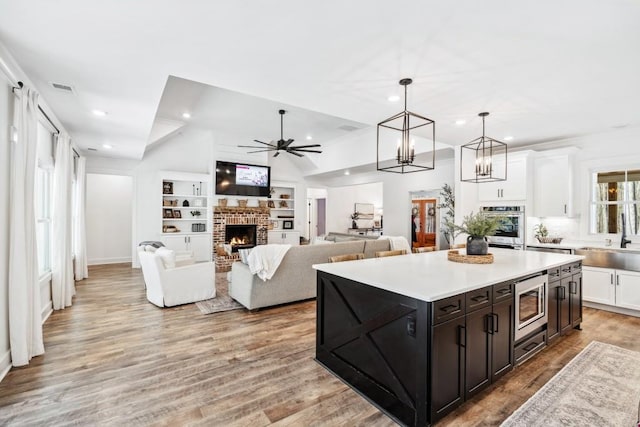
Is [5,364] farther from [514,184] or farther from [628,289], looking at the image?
[628,289]

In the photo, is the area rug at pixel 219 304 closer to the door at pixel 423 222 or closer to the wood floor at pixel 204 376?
the wood floor at pixel 204 376

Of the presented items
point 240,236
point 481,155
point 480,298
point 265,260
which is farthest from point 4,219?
point 481,155

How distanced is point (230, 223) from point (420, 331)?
6.95 metres

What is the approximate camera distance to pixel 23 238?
275 cm

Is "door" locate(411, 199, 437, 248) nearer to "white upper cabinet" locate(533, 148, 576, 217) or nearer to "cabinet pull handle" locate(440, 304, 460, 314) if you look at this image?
"white upper cabinet" locate(533, 148, 576, 217)

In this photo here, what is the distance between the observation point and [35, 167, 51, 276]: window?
4.22 meters

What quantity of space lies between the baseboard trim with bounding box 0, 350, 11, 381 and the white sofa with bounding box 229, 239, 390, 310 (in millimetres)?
2306

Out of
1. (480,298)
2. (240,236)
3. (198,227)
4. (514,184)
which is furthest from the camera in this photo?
(240,236)

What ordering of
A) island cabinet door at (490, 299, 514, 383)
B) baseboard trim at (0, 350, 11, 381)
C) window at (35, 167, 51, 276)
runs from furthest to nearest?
1. window at (35, 167, 51, 276)
2. baseboard trim at (0, 350, 11, 381)
3. island cabinet door at (490, 299, 514, 383)

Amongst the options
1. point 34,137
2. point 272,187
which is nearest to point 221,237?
point 272,187

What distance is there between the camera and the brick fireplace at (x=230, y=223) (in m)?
7.74

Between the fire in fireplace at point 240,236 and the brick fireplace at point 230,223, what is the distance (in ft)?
A: 0.31

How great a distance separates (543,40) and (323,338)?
296 centimetres

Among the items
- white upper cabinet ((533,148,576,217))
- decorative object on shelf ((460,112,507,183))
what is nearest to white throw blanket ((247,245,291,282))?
decorative object on shelf ((460,112,507,183))
